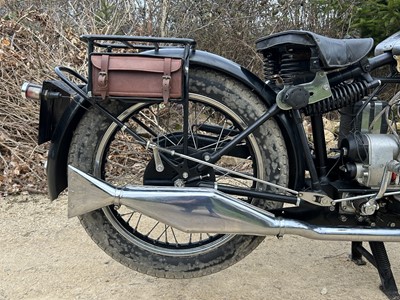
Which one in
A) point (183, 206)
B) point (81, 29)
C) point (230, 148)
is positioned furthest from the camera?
point (81, 29)

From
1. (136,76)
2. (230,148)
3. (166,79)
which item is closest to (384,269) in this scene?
(230,148)

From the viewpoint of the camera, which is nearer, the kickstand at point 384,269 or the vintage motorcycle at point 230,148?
the vintage motorcycle at point 230,148

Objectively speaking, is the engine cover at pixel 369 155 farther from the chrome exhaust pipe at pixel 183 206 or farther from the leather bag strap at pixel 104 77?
the leather bag strap at pixel 104 77

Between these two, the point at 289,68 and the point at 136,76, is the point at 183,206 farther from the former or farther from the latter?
the point at 289,68

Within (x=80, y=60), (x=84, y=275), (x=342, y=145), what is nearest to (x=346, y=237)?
(x=342, y=145)

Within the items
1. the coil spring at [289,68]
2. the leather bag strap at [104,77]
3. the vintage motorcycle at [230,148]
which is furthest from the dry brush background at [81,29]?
the coil spring at [289,68]

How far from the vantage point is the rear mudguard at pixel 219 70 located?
218 centimetres

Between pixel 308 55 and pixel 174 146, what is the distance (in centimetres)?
79

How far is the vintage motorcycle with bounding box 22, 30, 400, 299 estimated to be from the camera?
6.84ft

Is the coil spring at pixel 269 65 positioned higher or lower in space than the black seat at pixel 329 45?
lower

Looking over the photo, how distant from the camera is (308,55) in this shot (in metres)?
2.20

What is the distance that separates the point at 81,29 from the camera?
5.61 m

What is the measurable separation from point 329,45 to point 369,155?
561 mm

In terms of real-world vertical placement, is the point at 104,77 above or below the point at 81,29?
below
